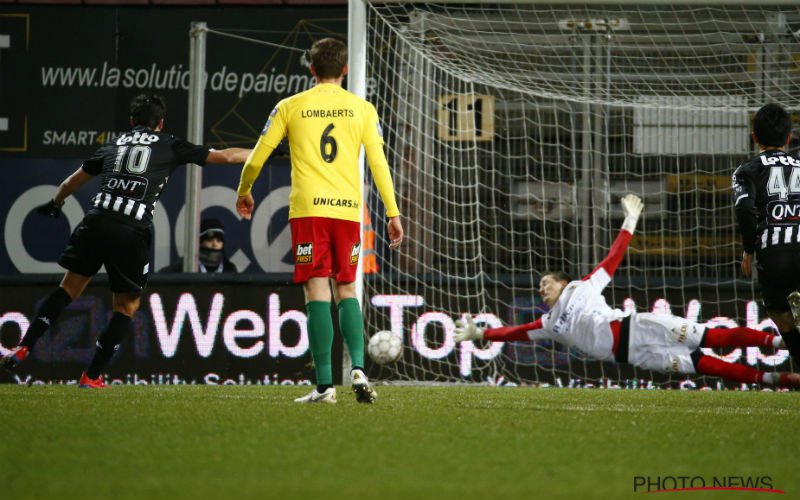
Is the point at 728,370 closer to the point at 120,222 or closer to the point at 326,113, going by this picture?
the point at 326,113

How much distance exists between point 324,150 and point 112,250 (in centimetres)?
152

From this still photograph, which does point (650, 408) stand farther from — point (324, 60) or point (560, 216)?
point (560, 216)

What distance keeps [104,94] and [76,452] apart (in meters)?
8.57

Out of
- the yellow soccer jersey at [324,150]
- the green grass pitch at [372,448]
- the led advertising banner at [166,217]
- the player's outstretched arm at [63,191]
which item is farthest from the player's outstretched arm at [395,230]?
the led advertising banner at [166,217]

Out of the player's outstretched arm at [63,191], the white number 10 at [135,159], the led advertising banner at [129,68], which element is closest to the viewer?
the white number 10 at [135,159]

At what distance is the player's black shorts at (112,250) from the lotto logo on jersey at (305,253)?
1371 mm

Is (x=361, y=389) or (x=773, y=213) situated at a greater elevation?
(x=773, y=213)

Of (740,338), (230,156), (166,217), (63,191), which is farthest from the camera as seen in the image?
(166,217)

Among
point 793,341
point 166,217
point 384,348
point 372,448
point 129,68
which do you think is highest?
point 129,68

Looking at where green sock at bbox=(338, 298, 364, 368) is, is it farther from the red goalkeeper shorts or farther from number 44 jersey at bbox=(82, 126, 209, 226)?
number 44 jersey at bbox=(82, 126, 209, 226)

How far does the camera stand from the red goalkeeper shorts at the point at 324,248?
194 inches

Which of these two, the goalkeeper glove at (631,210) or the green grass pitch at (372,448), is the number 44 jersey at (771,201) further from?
the goalkeeper glove at (631,210)

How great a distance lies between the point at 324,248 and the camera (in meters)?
4.93

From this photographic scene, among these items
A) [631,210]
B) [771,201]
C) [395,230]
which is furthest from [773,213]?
[395,230]
